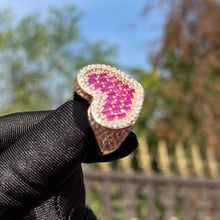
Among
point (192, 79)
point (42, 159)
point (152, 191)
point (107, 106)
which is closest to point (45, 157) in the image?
point (42, 159)

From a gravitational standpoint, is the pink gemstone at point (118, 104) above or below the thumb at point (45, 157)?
above

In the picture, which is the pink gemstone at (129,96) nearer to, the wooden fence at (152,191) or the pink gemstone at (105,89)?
the pink gemstone at (105,89)

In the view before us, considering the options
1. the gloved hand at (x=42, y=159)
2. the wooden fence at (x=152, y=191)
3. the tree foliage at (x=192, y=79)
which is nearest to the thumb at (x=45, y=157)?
the gloved hand at (x=42, y=159)

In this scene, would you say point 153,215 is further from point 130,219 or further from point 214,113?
point 214,113

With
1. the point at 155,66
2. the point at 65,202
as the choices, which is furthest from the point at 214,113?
the point at 65,202

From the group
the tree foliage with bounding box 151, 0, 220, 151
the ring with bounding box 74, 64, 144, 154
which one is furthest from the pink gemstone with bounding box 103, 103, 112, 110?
the tree foliage with bounding box 151, 0, 220, 151
